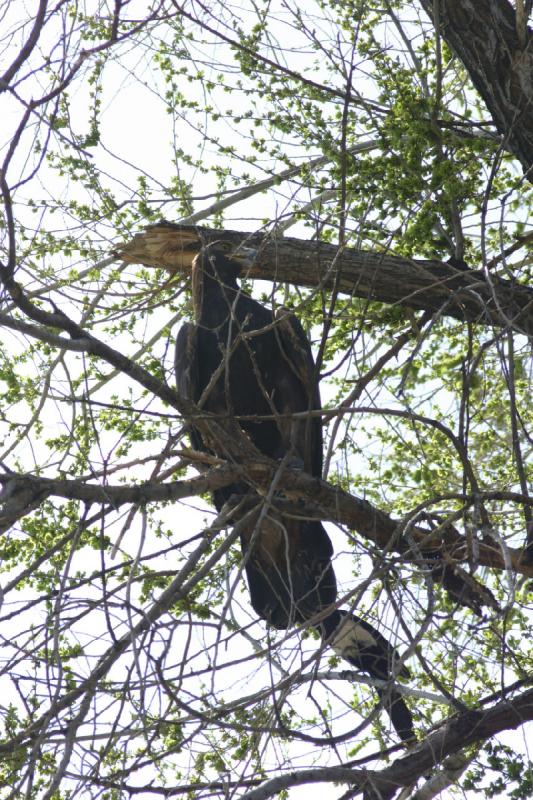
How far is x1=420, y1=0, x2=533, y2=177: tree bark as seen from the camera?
433 centimetres

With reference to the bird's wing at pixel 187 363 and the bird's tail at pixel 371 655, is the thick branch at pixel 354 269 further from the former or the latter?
the bird's tail at pixel 371 655

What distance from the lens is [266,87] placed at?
198 inches

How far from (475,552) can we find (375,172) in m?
1.92

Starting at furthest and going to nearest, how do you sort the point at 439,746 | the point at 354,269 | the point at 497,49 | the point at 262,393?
the point at 262,393, the point at 354,269, the point at 497,49, the point at 439,746

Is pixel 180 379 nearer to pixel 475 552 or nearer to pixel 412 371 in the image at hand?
pixel 412 371

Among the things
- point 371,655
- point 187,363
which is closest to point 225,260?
point 187,363

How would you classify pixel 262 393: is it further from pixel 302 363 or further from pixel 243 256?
pixel 243 256

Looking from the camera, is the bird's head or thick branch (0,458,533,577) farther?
the bird's head

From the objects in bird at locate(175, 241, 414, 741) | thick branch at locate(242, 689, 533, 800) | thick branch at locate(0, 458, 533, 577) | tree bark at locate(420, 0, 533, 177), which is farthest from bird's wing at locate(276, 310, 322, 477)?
thick branch at locate(242, 689, 533, 800)

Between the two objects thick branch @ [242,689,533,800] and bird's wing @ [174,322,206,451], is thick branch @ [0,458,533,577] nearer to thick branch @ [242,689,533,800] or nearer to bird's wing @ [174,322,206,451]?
thick branch @ [242,689,533,800]

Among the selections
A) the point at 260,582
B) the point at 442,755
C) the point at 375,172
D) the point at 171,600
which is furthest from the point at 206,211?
the point at 442,755

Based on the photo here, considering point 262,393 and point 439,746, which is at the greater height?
point 262,393

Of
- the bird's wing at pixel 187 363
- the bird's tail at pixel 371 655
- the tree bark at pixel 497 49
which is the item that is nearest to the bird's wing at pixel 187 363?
the bird's wing at pixel 187 363

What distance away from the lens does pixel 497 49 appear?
14.2ft
